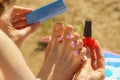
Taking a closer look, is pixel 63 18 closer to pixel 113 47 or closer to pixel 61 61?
pixel 113 47

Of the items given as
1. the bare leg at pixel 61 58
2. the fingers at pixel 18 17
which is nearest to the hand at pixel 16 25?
the fingers at pixel 18 17

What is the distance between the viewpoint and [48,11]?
4.57 feet

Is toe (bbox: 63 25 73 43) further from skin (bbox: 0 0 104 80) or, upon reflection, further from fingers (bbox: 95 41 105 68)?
fingers (bbox: 95 41 105 68)

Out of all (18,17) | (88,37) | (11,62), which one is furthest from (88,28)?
(11,62)

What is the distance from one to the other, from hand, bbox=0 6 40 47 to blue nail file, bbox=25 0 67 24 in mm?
71

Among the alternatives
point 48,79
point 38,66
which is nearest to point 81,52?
point 48,79

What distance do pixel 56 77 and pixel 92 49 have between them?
0.20 meters

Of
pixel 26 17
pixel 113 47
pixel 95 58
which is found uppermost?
pixel 26 17

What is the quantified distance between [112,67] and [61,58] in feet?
1.05

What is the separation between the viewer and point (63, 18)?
2604 mm

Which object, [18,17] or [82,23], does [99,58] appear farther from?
[82,23]

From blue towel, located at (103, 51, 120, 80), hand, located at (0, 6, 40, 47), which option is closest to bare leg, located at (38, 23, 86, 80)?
hand, located at (0, 6, 40, 47)

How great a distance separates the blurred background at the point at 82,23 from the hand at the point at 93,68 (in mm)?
764

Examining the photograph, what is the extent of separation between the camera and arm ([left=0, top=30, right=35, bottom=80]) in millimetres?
1120
